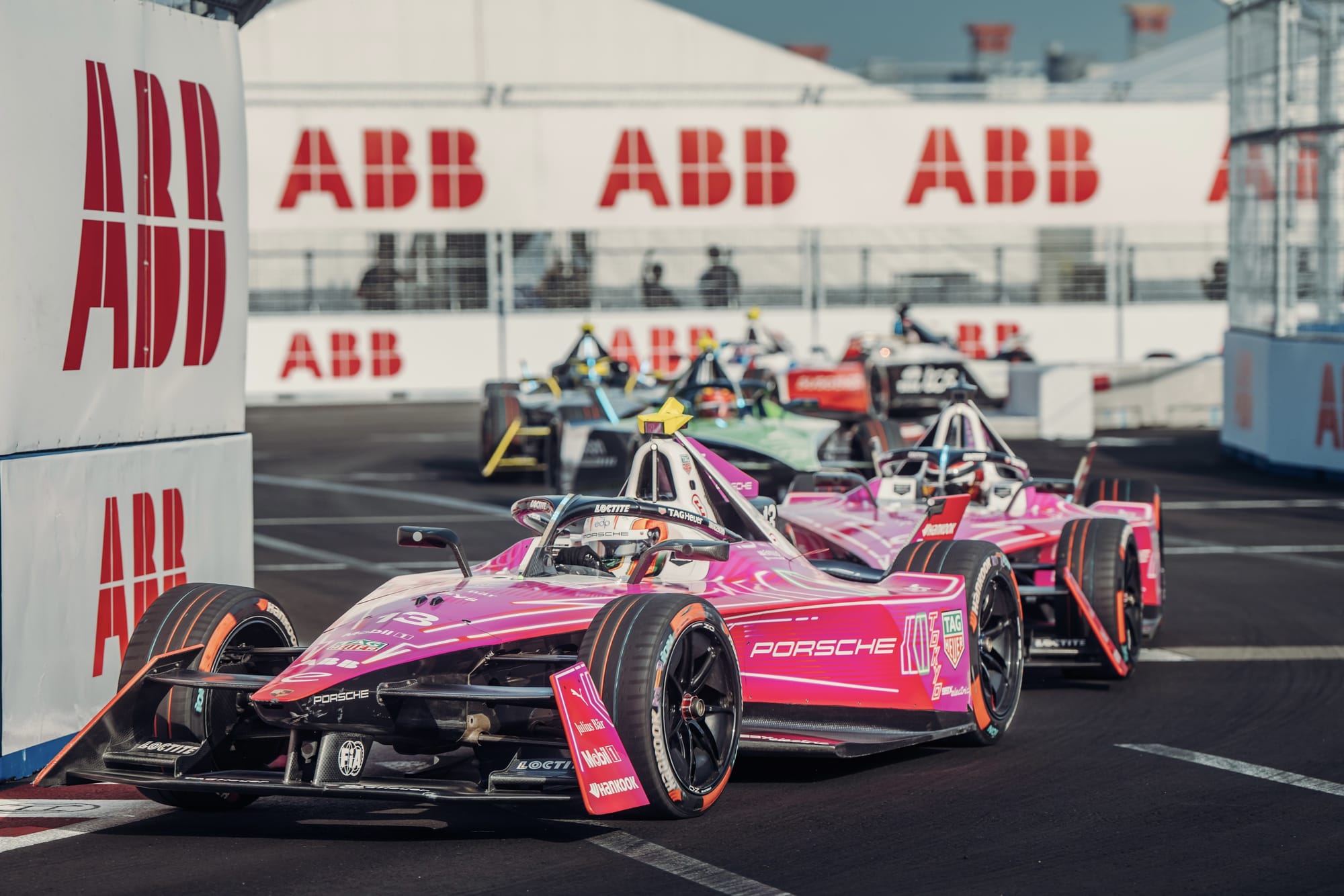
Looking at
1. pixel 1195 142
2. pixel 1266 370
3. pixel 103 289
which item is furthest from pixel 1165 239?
pixel 103 289

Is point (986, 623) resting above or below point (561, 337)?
below

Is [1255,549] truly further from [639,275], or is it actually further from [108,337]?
[639,275]

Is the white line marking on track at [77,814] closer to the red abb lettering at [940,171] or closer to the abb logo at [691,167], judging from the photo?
the abb logo at [691,167]

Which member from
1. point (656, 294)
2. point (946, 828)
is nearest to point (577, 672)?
point (946, 828)

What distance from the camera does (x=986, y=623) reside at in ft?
29.0

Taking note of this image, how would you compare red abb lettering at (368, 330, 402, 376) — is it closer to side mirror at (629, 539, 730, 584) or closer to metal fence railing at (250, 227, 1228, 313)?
metal fence railing at (250, 227, 1228, 313)

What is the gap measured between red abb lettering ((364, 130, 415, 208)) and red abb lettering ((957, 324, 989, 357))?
37.5 ft

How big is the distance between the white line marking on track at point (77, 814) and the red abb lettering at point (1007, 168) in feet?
108

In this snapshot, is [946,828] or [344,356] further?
[344,356]

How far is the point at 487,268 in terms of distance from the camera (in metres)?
38.7

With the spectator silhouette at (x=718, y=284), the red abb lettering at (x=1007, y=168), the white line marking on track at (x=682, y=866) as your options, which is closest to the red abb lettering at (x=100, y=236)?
the white line marking on track at (x=682, y=866)

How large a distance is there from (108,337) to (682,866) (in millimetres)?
3935

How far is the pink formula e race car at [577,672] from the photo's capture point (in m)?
6.36

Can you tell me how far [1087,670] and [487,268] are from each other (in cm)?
2950
